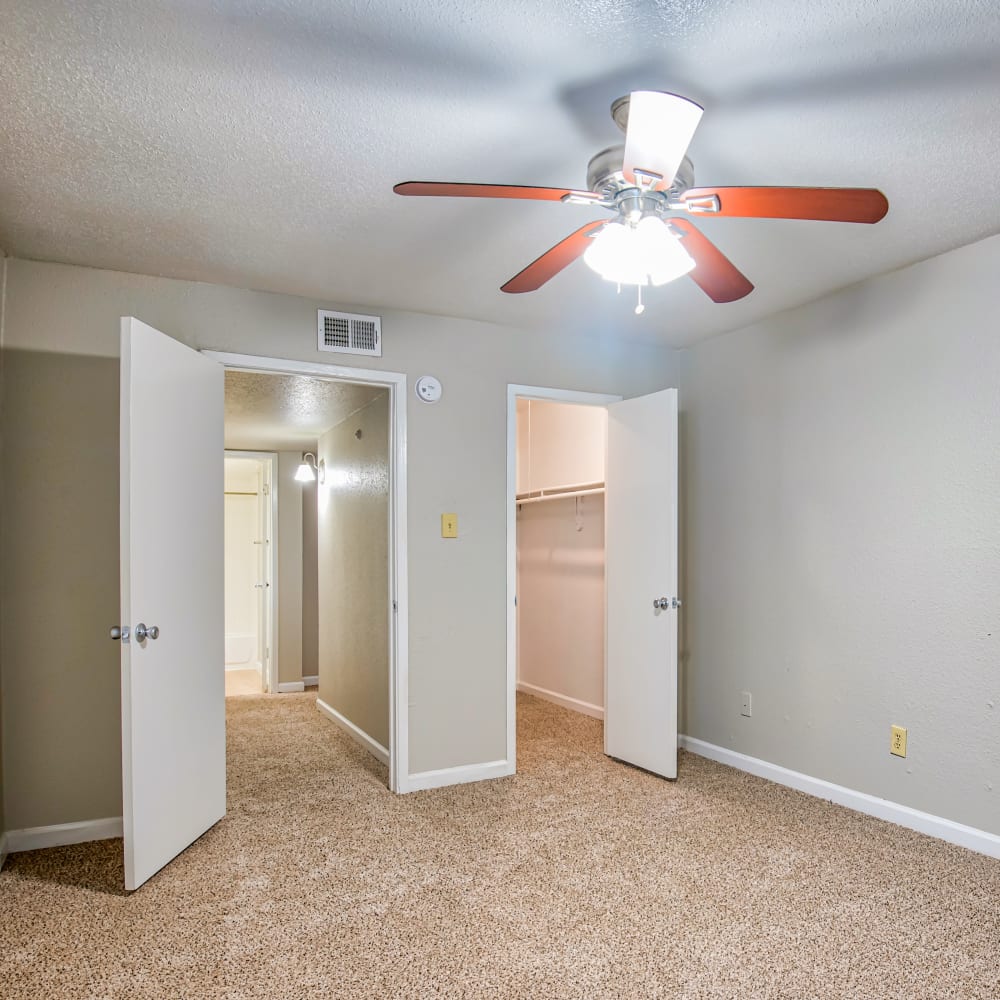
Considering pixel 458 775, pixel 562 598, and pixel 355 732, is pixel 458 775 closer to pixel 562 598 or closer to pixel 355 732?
pixel 355 732

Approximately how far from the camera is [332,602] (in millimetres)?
5109

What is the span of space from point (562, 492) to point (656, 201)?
10.8 ft

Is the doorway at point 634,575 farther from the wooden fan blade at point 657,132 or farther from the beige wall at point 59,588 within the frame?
the wooden fan blade at point 657,132

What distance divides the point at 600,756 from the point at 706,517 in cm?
142

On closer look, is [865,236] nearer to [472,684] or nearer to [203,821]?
[472,684]

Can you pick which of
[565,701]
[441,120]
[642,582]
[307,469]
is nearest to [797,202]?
[441,120]

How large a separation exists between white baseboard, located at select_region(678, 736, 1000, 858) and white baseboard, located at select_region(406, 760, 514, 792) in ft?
3.76

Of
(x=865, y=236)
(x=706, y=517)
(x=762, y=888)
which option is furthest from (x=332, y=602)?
(x=865, y=236)

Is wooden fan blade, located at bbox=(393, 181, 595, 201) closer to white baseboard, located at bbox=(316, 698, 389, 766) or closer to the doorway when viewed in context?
the doorway

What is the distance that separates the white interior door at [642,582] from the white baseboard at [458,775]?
0.64 meters

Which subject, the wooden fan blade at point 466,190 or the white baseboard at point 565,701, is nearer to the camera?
the wooden fan blade at point 466,190

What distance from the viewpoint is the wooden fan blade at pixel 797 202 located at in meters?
1.65

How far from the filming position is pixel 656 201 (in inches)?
73.9

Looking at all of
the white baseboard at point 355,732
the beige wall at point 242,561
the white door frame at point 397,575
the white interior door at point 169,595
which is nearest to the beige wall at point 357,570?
the white baseboard at point 355,732
